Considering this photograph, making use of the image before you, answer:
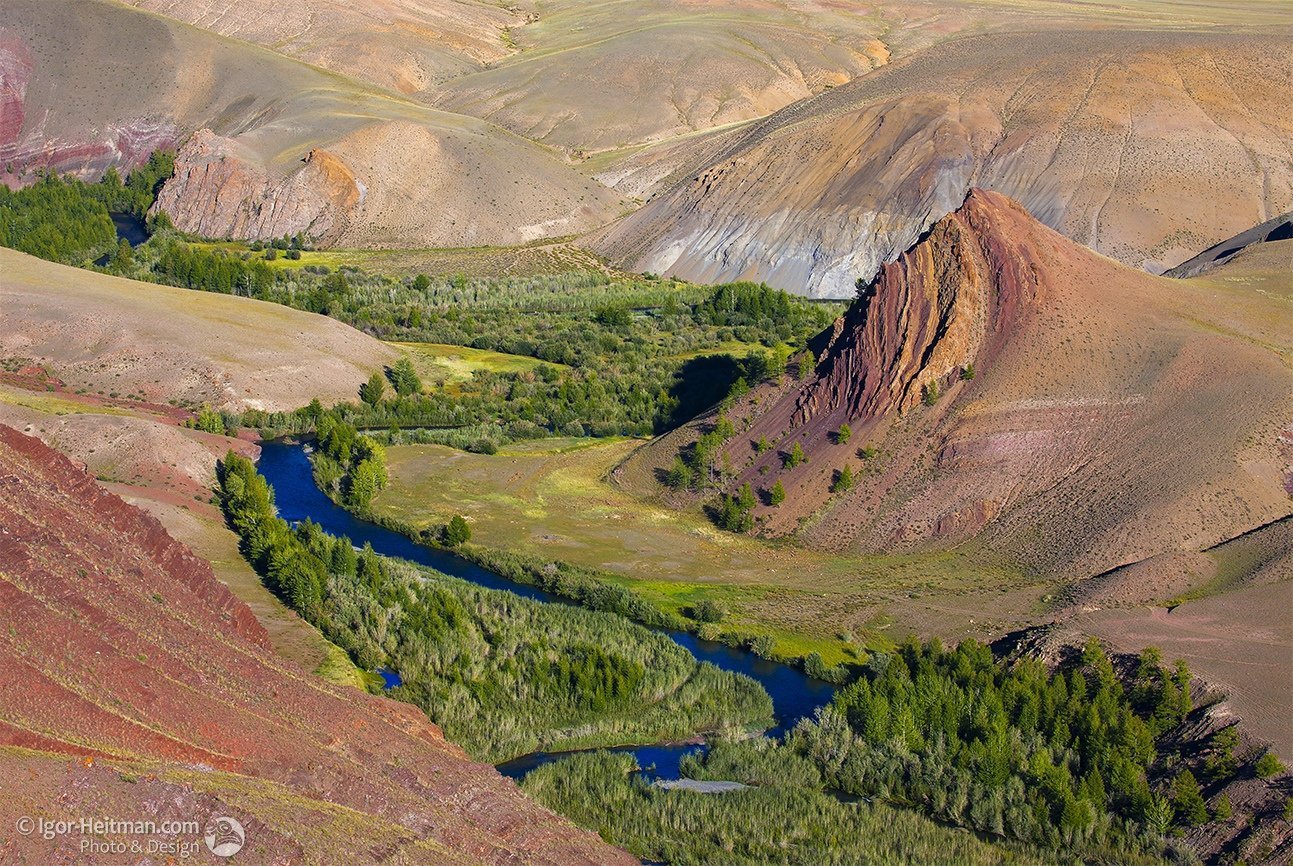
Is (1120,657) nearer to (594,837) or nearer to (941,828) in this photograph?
(941,828)

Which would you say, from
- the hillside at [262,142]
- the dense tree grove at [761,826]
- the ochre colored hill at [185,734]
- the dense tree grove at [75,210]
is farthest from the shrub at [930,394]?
the hillside at [262,142]

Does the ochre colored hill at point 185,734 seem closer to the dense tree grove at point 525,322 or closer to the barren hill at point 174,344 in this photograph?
the dense tree grove at point 525,322

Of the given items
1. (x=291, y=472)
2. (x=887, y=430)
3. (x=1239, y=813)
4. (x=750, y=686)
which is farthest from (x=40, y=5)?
(x=1239, y=813)

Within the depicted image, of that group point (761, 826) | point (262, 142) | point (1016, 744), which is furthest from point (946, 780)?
point (262, 142)

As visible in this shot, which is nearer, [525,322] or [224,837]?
[224,837]

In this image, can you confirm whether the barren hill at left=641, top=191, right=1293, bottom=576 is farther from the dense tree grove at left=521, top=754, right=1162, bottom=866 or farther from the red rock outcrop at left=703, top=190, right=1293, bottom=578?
the dense tree grove at left=521, top=754, right=1162, bottom=866

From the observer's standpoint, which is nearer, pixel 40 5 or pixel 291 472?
pixel 291 472

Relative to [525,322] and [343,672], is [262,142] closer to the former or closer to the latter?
[525,322]
